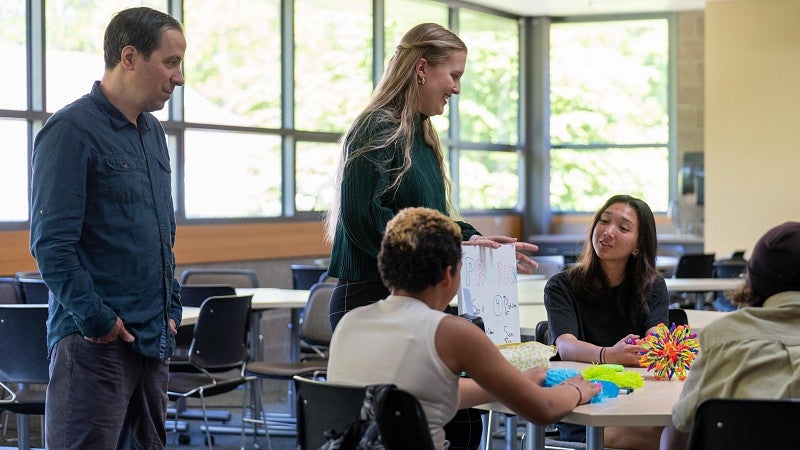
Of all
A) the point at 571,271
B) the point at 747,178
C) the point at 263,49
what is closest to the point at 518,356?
the point at 571,271

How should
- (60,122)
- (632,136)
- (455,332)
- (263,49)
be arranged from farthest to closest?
(632,136) → (263,49) → (60,122) → (455,332)

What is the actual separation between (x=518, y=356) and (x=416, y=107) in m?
0.72

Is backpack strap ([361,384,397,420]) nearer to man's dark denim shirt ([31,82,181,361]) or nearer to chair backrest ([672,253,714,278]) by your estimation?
man's dark denim shirt ([31,82,181,361])

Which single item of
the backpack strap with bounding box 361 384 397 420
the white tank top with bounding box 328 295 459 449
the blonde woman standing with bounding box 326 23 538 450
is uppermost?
the blonde woman standing with bounding box 326 23 538 450

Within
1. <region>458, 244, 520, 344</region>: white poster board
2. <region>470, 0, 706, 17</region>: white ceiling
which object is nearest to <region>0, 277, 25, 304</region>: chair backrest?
<region>458, 244, 520, 344</region>: white poster board

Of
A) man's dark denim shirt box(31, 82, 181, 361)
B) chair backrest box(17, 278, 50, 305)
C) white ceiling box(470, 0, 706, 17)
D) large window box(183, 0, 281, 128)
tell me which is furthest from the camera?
white ceiling box(470, 0, 706, 17)

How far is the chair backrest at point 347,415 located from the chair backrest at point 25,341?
2.06 meters

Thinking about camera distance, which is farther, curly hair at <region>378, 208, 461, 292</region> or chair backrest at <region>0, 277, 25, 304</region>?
chair backrest at <region>0, 277, 25, 304</region>

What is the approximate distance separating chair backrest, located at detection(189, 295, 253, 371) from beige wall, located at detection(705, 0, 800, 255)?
7.47m

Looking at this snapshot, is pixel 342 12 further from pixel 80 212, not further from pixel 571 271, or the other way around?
pixel 80 212

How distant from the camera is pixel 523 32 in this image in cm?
1352

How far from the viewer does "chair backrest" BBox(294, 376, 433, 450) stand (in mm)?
2131

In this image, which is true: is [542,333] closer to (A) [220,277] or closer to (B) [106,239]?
(B) [106,239]

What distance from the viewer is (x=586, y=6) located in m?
12.9
